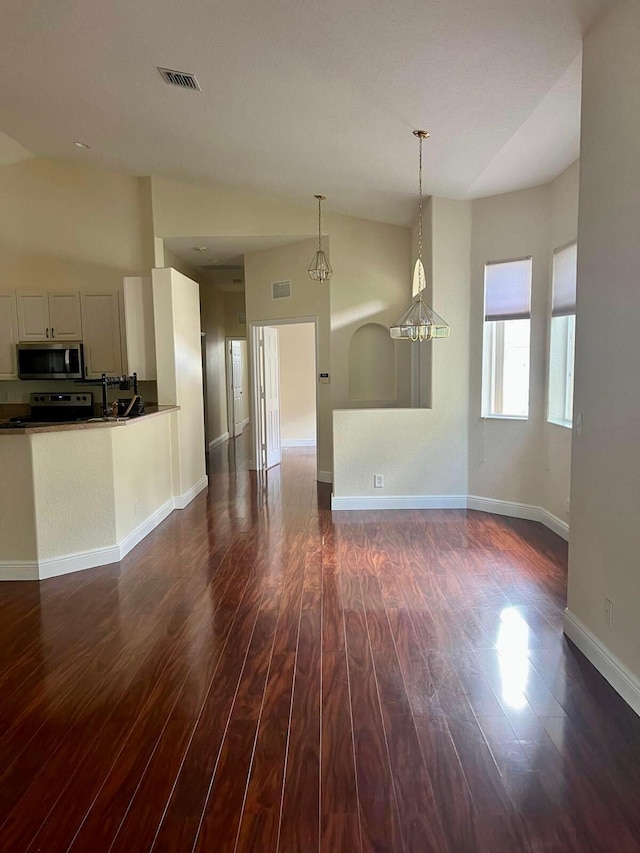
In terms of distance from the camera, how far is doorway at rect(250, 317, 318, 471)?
23.5 ft

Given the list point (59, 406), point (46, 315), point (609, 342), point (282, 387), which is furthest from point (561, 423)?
point (282, 387)

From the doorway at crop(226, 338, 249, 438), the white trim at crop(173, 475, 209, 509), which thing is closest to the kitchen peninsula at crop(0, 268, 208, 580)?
the white trim at crop(173, 475, 209, 509)

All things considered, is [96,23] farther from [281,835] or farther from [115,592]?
[281,835]

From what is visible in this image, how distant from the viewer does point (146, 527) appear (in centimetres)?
469

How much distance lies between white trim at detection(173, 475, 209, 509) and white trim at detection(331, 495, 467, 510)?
1.60 metres

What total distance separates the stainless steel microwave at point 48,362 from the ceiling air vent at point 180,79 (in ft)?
10.6

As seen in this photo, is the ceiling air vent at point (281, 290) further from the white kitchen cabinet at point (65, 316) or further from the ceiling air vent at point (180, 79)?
the ceiling air vent at point (180, 79)

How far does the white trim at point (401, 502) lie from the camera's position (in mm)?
5395

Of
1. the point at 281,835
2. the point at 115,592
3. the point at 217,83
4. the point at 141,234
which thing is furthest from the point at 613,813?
the point at 141,234

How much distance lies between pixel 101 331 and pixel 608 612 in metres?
5.55

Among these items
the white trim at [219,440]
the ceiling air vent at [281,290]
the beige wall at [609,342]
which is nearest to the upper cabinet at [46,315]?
the ceiling air vent at [281,290]

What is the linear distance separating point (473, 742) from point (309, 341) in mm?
8147

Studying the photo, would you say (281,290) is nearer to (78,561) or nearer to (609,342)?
(78,561)

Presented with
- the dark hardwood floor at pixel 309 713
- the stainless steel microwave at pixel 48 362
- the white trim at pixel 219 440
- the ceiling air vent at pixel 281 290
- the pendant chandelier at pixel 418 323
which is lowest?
the dark hardwood floor at pixel 309 713
